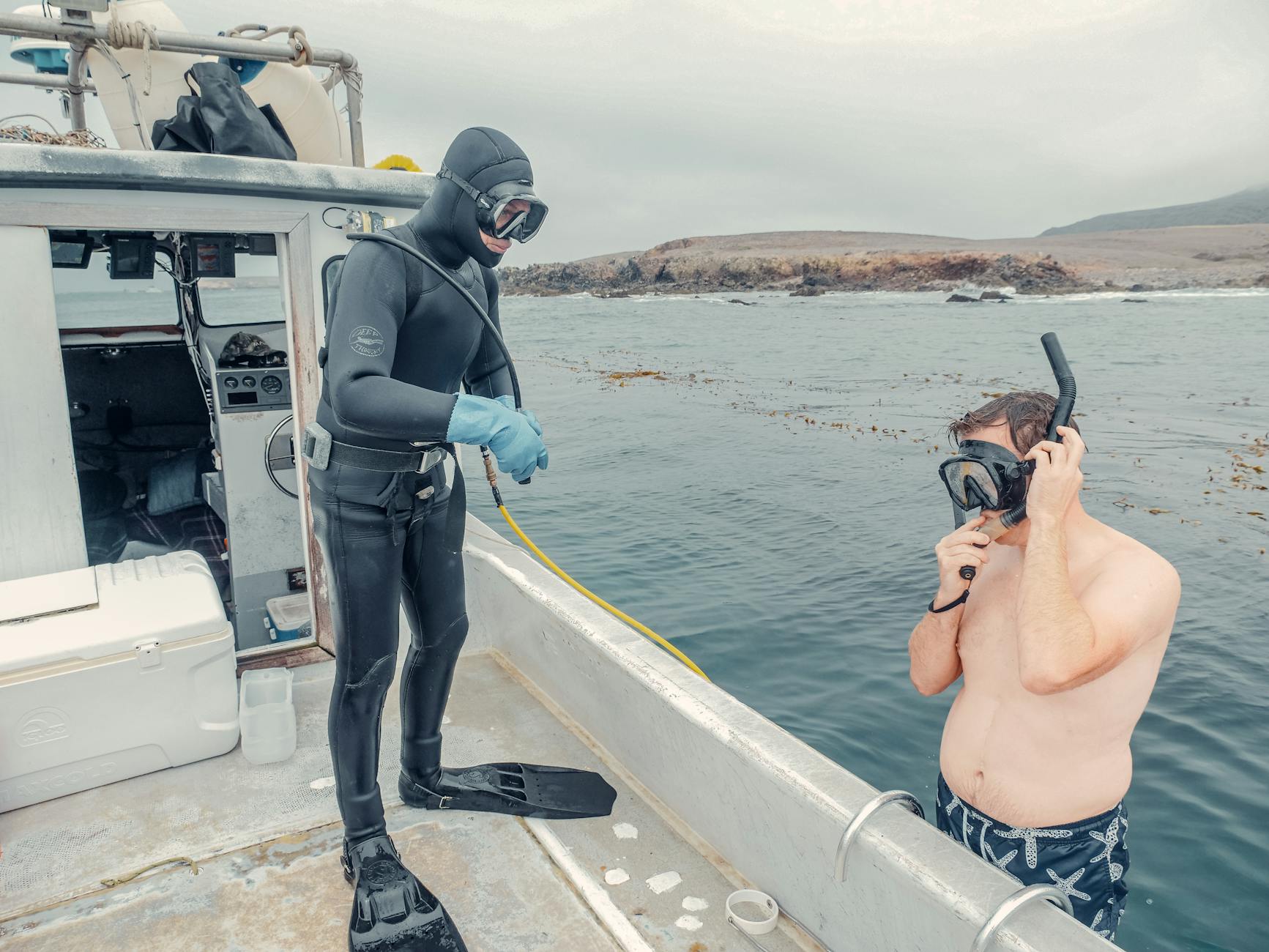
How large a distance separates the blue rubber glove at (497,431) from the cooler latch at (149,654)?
1.75 m

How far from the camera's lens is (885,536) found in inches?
393

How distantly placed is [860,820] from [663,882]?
846mm

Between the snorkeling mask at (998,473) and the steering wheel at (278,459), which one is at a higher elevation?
the snorkeling mask at (998,473)

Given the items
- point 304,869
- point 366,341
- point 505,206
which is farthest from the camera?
point 304,869

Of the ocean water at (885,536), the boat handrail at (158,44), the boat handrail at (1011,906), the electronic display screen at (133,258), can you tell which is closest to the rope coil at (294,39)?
the boat handrail at (158,44)

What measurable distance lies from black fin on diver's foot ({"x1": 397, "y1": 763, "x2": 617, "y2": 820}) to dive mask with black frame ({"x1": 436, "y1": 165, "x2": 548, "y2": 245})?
1.97 meters

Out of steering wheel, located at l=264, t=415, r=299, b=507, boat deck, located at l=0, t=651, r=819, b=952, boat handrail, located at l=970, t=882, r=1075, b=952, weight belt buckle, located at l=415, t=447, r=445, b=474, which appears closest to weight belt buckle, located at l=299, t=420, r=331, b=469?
weight belt buckle, located at l=415, t=447, r=445, b=474

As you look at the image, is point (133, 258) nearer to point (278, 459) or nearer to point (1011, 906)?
point (278, 459)

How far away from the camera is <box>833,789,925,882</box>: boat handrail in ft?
7.13

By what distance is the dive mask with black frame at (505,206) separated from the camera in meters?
2.46

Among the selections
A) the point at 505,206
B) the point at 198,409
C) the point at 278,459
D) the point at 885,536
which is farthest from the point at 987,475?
the point at 885,536

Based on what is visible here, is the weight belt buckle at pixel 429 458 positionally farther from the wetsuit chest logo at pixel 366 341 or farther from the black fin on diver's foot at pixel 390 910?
the black fin on diver's foot at pixel 390 910

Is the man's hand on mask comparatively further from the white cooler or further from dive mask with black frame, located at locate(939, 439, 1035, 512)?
the white cooler

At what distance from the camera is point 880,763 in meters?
5.37
